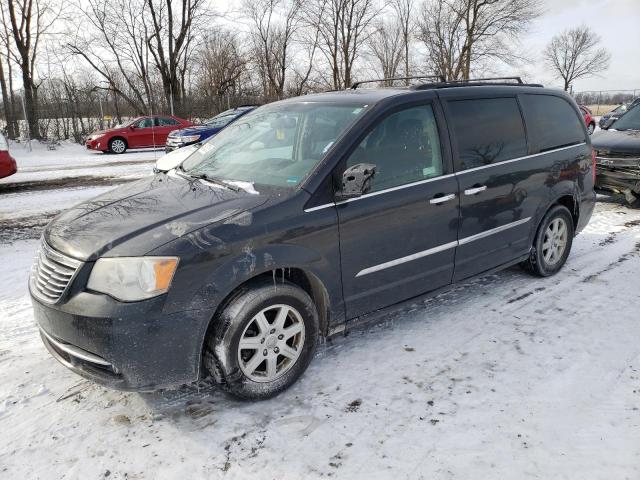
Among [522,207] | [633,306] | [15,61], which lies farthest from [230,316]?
[15,61]

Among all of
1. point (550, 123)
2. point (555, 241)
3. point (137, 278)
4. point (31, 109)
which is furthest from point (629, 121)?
point (31, 109)

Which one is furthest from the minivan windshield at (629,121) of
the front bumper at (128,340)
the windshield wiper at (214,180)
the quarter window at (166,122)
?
the quarter window at (166,122)

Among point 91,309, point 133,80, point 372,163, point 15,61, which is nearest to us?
point 91,309

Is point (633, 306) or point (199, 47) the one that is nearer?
point (633, 306)

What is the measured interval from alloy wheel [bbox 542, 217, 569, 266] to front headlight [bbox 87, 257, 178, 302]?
3612mm

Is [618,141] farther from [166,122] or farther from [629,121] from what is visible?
[166,122]

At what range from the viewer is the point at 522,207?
429 cm

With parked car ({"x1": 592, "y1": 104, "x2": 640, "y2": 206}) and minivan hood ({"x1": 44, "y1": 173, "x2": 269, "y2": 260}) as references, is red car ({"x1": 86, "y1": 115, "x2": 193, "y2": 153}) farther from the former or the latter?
minivan hood ({"x1": 44, "y1": 173, "x2": 269, "y2": 260})

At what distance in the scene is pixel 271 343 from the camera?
290 centimetres

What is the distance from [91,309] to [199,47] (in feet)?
108

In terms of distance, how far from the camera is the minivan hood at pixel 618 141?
7676 millimetres

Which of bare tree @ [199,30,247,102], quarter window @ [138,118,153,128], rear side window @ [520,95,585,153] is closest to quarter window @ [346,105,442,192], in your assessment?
rear side window @ [520,95,585,153]

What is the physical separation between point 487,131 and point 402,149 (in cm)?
97

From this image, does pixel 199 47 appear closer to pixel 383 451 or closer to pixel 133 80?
pixel 133 80
